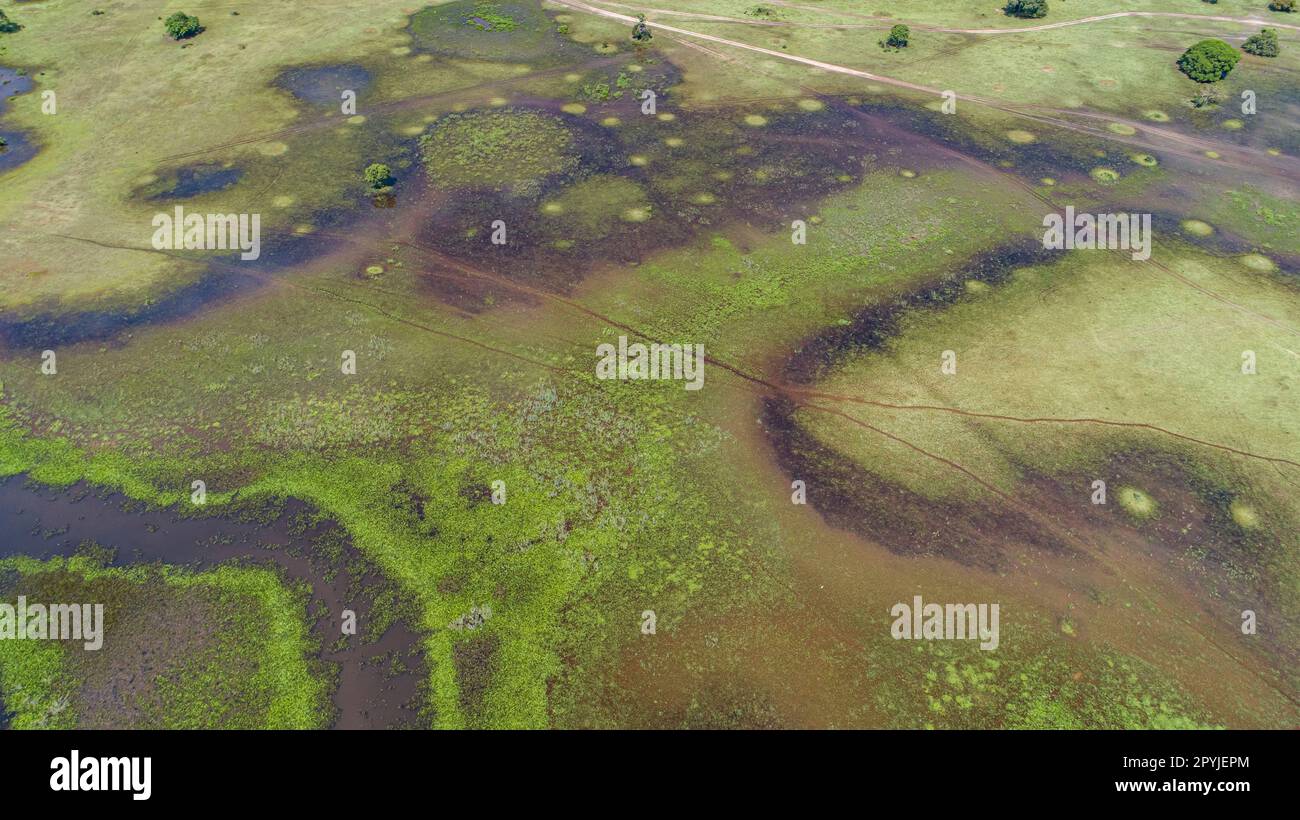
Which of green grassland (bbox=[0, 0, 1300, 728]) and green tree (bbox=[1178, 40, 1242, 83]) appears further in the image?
green tree (bbox=[1178, 40, 1242, 83])

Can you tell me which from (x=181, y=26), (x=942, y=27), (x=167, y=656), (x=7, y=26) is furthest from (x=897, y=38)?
(x=7, y=26)

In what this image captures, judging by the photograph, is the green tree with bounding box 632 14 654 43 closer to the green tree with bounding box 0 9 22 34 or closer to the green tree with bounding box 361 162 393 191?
the green tree with bounding box 361 162 393 191

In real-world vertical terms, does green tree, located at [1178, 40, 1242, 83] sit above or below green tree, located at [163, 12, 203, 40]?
above

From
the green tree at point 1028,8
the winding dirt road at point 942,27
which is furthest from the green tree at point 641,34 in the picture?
the green tree at point 1028,8

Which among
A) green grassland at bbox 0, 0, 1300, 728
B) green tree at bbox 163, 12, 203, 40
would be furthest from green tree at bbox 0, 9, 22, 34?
green tree at bbox 163, 12, 203, 40

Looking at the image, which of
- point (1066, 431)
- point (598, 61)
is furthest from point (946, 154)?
point (598, 61)

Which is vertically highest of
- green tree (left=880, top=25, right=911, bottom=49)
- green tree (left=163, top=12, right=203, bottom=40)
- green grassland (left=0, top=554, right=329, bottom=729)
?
green tree (left=880, top=25, right=911, bottom=49)

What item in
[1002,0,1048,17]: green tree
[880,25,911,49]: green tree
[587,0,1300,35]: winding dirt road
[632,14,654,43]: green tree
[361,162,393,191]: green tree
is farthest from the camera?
[1002,0,1048,17]: green tree

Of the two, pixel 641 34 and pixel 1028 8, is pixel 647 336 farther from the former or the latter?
pixel 1028 8
